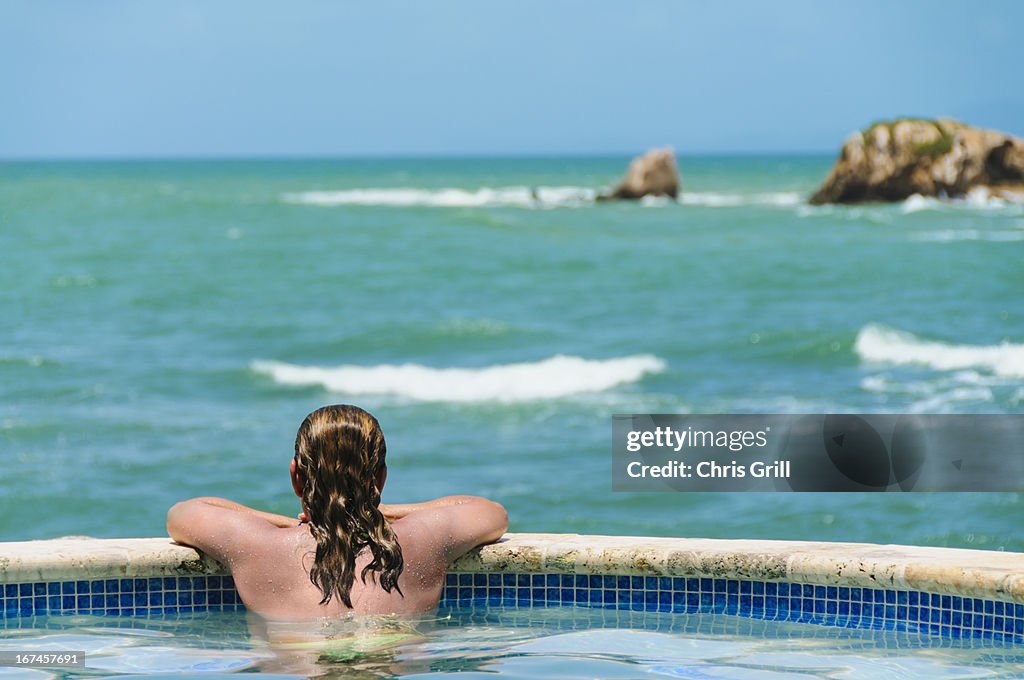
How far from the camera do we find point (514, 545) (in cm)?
493

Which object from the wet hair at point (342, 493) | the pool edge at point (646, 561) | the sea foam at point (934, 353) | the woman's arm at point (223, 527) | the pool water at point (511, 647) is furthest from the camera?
the sea foam at point (934, 353)

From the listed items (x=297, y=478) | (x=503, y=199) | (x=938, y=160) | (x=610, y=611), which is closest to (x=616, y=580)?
(x=610, y=611)

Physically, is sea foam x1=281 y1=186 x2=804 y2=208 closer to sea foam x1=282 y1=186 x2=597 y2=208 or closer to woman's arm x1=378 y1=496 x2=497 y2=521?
sea foam x1=282 y1=186 x2=597 y2=208

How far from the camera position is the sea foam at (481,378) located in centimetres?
1806

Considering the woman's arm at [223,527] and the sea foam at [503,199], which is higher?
the sea foam at [503,199]

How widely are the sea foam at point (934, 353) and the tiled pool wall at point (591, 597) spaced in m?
13.8

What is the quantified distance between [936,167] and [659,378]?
108 ft

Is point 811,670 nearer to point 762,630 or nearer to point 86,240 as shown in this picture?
point 762,630

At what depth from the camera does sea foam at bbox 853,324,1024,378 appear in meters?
18.4

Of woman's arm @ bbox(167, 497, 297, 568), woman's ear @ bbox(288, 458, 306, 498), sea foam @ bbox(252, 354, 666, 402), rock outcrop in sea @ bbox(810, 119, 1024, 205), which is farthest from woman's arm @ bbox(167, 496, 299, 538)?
rock outcrop in sea @ bbox(810, 119, 1024, 205)

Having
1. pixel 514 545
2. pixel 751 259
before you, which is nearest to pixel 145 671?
pixel 514 545

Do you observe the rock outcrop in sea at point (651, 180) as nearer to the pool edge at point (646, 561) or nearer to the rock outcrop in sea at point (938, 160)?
the rock outcrop in sea at point (938, 160)

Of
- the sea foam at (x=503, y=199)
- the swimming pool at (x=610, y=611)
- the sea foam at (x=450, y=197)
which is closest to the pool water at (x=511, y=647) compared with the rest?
the swimming pool at (x=610, y=611)

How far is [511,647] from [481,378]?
14.4 meters
